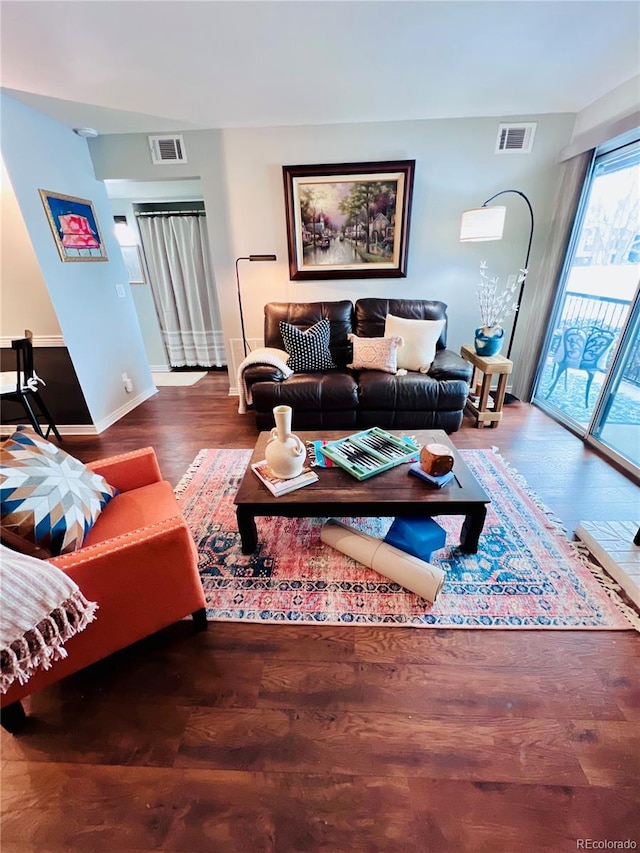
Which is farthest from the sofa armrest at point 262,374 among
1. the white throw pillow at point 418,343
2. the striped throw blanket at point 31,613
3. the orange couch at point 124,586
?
the striped throw blanket at point 31,613

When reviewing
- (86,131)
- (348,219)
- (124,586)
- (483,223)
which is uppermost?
(86,131)

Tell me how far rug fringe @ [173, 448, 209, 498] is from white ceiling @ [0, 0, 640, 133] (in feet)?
8.07

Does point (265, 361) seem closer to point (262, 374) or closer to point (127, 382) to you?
point (262, 374)

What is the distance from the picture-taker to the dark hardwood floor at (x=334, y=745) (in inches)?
36.4

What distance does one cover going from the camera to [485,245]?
3305 mm

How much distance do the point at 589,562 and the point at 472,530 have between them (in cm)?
60

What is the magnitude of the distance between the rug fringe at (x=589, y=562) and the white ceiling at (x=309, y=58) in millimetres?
2541

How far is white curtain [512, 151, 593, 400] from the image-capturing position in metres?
2.83

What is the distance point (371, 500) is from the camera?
1.51 m

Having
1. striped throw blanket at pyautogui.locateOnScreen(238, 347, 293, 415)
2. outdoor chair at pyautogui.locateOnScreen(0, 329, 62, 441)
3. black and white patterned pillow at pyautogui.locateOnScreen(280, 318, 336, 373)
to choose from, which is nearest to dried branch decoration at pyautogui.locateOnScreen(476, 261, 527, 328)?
black and white patterned pillow at pyautogui.locateOnScreen(280, 318, 336, 373)

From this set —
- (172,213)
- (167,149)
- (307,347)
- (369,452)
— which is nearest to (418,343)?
(307,347)

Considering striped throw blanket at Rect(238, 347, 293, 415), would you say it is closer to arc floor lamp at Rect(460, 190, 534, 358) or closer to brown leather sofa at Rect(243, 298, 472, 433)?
brown leather sofa at Rect(243, 298, 472, 433)

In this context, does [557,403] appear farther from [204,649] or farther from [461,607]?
[204,649]

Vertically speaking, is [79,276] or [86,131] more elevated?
[86,131]
